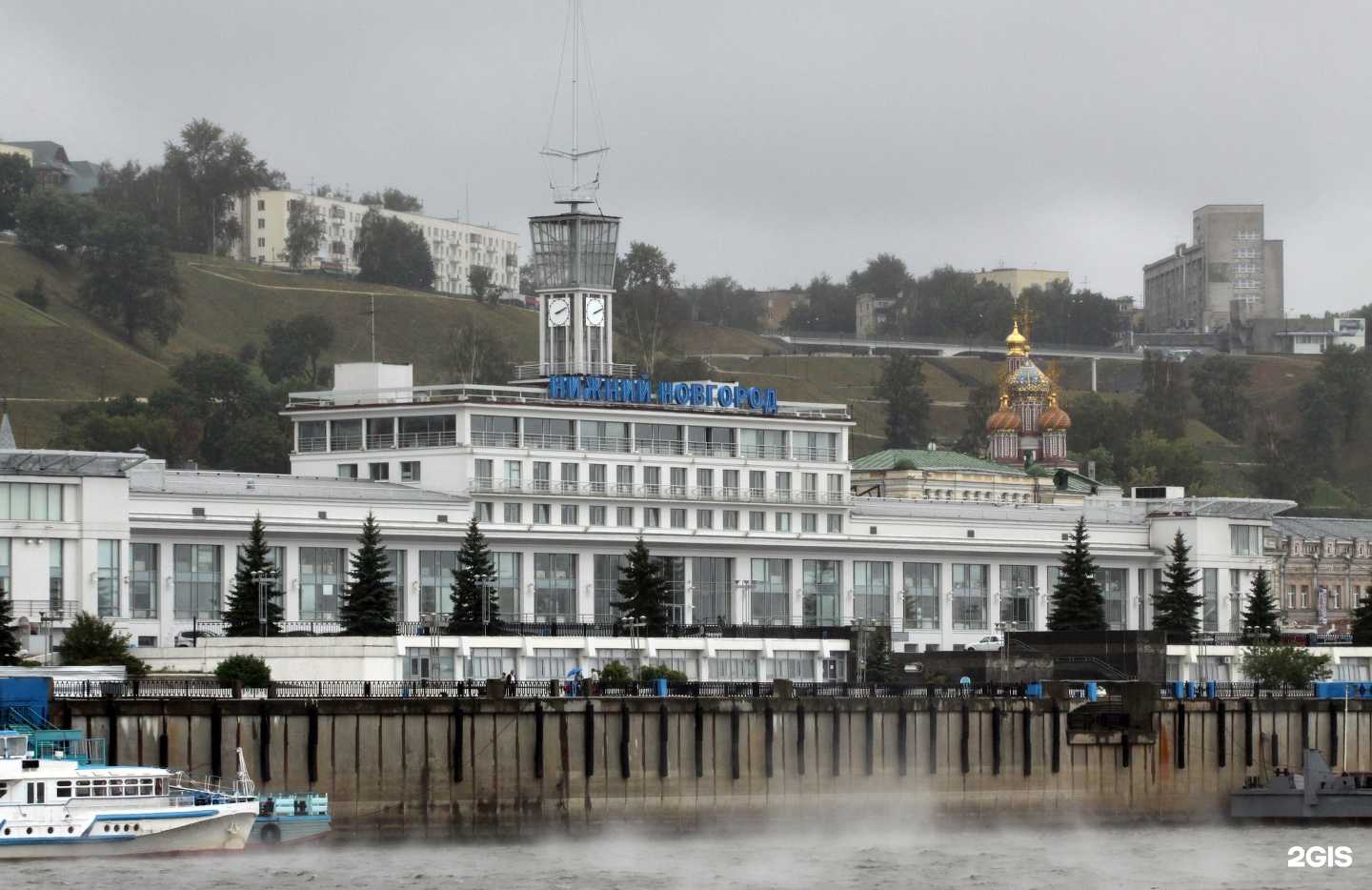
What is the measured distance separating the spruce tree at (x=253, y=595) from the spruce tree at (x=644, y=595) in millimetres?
Answer: 19115

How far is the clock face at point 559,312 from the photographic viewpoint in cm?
19112

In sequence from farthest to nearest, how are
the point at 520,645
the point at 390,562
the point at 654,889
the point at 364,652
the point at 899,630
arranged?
the point at 899,630
the point at 390,562
the point at 520,645
the point at 364,652
the point at 654,889

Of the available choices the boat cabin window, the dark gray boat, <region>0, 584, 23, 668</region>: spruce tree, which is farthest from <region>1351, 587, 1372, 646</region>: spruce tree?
the boat cabin window

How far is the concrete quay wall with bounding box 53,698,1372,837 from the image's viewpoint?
109m

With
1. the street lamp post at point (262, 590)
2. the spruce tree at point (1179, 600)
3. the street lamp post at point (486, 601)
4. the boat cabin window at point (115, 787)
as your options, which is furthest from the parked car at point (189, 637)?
the spruce tree at point (1179, 600)

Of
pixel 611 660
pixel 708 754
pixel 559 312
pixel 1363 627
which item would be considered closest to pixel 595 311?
pixel 559 312

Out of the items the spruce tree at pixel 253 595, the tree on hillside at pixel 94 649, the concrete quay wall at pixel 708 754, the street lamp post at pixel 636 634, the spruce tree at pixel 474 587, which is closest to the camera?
the concrete quay wall at pixel 708 754

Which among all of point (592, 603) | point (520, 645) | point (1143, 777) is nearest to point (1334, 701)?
point (1143, 777)

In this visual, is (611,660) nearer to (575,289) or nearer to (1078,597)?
(1078,597)

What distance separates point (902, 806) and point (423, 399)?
64.3m

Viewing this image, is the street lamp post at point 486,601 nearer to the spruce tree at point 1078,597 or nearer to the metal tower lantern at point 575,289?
the metal tower lantern at point 575,289

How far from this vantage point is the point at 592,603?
179 metres

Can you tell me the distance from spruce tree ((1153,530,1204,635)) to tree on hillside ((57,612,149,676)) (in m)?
73.3

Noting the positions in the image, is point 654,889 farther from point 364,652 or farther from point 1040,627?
point 1040,627
